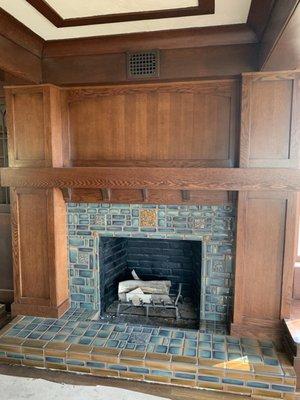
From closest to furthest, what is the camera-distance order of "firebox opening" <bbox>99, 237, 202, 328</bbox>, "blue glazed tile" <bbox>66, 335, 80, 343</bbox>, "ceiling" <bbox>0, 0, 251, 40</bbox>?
"ceiling" <bbox>0, 0, 251, 40</bbox>
"blue glazed tile" <bbox>66, 335, 80, 343</bbox>
"firebox opening" <bbox>99, 237, 202, 328</bbox>

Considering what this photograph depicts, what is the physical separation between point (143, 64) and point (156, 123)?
0.46 meters

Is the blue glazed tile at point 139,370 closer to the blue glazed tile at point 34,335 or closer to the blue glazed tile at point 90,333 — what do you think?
the blue glazed tile at point 90,333

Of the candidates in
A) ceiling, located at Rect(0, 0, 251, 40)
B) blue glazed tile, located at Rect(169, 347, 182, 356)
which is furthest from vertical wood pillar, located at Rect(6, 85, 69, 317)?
blue glazed tile, located at Rect(169, 347, 182, 356)

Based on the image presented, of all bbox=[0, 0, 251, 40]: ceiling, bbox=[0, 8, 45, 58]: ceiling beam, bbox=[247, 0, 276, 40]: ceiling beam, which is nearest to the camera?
bbox=[247, 0, 276, 40]: ceiling beam

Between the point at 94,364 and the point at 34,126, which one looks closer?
the point at 94,364

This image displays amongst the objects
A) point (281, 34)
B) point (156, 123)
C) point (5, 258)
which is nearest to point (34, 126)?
point (156, 123)

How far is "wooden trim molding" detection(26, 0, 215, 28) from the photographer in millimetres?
1967

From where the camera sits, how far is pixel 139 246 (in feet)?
11.0

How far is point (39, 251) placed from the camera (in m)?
2.90

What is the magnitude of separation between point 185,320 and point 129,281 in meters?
0.68

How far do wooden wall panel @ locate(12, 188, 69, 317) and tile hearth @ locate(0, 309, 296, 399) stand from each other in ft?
0.65

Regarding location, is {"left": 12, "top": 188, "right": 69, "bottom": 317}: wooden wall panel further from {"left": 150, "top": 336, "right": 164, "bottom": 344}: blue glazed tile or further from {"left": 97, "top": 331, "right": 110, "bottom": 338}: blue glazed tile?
{"left": 150, "top": 336, "right": 164, "bottom": 344}: blue glazed tile

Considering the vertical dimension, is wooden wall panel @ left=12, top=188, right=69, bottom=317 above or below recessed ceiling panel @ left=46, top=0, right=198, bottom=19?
below

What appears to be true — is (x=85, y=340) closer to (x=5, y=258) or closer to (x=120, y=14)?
(x=5, y=258)
